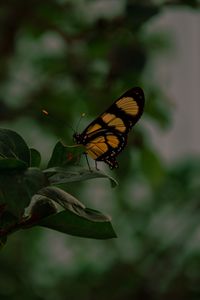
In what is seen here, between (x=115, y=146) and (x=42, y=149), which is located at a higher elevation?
(x=115, y=146)

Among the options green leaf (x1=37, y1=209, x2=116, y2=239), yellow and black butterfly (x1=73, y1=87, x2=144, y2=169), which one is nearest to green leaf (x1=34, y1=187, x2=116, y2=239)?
green leaf (x1=37, y1=209, x2=116, y2=239)

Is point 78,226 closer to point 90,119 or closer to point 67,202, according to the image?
point 67,202

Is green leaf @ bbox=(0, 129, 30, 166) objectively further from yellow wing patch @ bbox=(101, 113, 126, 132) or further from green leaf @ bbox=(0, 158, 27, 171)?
yellow wing patch @ bbox=(101, 113, 126, 132)

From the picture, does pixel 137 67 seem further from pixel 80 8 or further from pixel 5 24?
pixel 80 8

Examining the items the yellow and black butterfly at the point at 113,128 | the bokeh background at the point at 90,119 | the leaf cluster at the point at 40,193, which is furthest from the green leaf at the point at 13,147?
the bokeh background at the point at 90,119

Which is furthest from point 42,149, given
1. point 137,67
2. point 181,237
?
point 137,67

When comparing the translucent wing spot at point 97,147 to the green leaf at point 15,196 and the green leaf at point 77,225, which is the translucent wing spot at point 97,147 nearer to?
the green leaf at point 77,225

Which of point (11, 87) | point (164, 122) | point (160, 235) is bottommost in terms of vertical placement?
point (160, 235)
